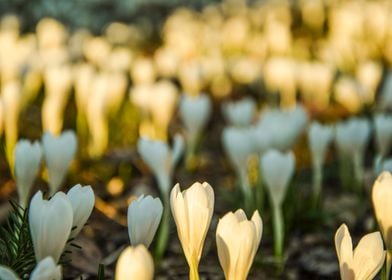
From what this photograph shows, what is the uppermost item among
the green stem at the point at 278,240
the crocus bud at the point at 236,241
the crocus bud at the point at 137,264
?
the crocus bud at the point at 137,264

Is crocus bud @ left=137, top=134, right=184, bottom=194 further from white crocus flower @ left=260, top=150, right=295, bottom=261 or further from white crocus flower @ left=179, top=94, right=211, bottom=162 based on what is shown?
white crocus flower @ left=179, top=94, right=211, bottom=162

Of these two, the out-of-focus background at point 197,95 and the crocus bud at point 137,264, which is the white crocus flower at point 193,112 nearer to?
the out-of-focus background at point 197,95

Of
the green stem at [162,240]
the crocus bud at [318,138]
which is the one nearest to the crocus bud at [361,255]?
the green stem at [162,240]

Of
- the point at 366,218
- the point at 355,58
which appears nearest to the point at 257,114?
the point at 355,58

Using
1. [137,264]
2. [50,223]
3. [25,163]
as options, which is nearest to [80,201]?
[50,223]

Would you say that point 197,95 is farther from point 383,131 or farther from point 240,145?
point 240,145

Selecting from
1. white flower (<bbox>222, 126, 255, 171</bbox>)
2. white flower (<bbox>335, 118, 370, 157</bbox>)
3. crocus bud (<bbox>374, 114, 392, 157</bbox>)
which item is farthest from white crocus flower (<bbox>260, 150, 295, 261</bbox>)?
crocus bud (<bbox>374, 114, 392, 157</bbox>)
